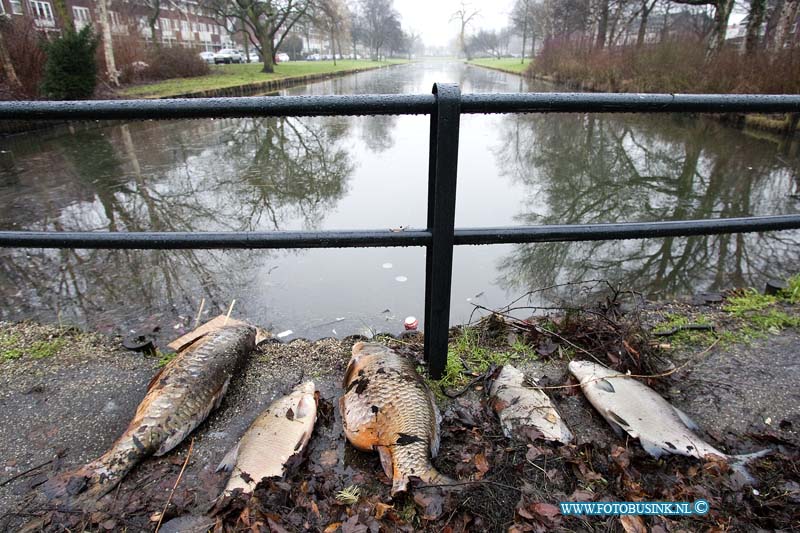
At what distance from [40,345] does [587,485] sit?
89.5 inches

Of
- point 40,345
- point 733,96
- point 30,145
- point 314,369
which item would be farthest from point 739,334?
point 30,145

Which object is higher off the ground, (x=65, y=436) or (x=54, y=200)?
(x=65, y=436)

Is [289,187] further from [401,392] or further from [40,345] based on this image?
[401,392]

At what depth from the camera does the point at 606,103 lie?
4.75 feet

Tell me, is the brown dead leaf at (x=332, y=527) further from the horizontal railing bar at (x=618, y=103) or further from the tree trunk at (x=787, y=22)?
the tree trunk at (x=787, y=22)

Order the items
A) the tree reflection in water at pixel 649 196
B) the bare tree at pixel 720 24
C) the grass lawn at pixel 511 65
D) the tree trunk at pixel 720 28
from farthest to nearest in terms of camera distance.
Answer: the grass lawn at pixel 511 65 < the bare tree at pixel 720 24 < the tree trunk at pixel 720 28 < the tree reflection in water at pixel 649 196

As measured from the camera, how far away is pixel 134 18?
32.5 meters

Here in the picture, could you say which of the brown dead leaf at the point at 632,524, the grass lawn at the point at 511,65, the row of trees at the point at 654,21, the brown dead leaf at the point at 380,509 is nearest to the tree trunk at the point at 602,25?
the row of trees at the point at 654,21

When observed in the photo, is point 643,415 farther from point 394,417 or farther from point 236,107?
point 236,107

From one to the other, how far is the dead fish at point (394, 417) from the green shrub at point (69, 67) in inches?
696

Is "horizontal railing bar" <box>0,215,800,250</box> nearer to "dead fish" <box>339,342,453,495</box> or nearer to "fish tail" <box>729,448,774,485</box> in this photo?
"dead fish" <box>339,342,453,495</box>

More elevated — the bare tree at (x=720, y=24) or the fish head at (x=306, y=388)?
the bare tree at (x=720, y=24)

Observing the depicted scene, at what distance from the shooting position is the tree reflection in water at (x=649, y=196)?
15.6ft

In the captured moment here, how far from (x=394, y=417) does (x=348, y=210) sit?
16.8 feet
